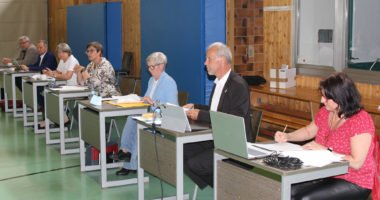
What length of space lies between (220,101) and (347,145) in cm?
116

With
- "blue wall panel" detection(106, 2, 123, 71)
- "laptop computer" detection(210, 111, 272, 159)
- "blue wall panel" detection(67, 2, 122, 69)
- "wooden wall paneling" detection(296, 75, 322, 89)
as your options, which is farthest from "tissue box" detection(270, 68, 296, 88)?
"blue wall panel" detection(67, 2, 122, 69)

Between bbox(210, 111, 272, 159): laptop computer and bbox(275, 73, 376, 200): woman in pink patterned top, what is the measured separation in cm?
32

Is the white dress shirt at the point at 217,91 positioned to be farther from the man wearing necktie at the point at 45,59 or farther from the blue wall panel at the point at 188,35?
the man wearing necktie at the point at 45,59

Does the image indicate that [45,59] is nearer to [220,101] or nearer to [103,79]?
[103,79]

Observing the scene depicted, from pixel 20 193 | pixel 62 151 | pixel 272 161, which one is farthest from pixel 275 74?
pixel 272 161

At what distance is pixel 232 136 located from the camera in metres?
3.19

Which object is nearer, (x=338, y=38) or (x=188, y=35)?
(x=338, y=38)

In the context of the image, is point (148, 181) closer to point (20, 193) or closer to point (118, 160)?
point (118, 160)

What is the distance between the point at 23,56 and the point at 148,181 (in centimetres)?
584

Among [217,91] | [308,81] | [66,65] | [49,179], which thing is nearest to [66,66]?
[66,65]

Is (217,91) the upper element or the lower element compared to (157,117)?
upper

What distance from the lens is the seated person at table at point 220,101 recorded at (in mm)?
4098

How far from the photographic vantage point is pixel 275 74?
Result: 253 inches

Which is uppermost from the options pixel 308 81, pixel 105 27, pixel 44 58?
pixel 105 27
